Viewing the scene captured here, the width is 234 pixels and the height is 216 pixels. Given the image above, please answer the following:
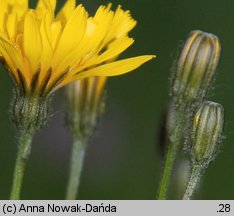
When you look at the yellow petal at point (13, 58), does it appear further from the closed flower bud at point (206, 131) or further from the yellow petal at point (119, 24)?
the closed flower bud at point (206, 131)

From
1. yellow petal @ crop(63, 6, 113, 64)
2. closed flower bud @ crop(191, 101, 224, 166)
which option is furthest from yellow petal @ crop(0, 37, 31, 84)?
closed flower bud @ crop(191, 101, 224, 166)

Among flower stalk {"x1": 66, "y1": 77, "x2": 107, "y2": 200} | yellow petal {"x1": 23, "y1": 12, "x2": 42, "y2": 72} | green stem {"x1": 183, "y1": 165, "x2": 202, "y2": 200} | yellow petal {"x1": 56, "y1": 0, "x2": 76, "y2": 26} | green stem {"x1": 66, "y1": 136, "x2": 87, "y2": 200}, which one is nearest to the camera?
yellow petal {"x1": 23, "y1": 12, "x2": 42, "y2": 72}

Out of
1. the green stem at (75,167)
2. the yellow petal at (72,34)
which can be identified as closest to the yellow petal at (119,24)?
the yellow petal at (72,34)

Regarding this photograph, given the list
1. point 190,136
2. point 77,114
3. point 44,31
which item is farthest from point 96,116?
point 44,31

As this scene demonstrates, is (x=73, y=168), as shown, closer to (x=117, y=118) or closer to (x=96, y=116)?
(x=96, y=116)

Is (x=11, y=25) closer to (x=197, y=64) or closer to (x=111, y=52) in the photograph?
(x=111, y=52)

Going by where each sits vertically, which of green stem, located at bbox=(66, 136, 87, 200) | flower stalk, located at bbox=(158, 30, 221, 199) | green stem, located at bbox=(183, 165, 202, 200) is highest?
flower stalk, located at bbox=(158, 30, 221, 199)

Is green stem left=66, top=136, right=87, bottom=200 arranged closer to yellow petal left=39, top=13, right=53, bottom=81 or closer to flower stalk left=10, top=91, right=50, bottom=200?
flower stalk left=10, top=91, right=50, bottom=200
